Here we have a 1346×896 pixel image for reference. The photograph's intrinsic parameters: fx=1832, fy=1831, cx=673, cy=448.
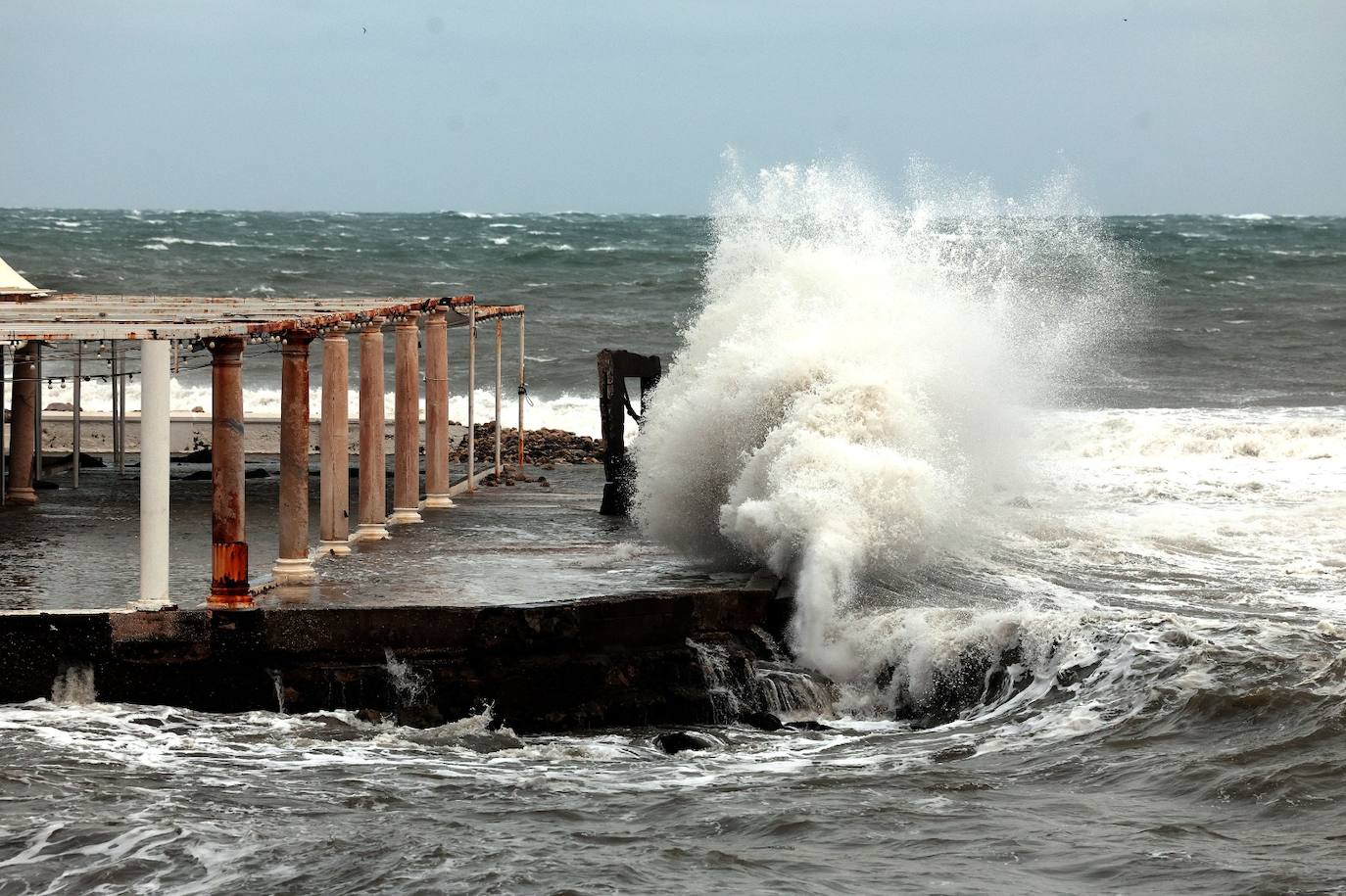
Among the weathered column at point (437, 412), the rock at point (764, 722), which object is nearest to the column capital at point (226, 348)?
the rock at point (764, 722)

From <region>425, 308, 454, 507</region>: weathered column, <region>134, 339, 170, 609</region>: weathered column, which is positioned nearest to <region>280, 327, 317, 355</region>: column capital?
<region>134, 339, 170, 609</region>: weathered column

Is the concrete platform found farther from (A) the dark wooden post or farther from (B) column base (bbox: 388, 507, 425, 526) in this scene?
(A) the dark wooden post

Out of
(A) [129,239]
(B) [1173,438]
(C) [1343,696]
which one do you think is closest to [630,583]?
(C) [1343,696]

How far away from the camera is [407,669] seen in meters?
12.6

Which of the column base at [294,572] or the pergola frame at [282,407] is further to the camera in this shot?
the column base at [294,572]

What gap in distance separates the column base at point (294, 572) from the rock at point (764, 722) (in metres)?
3.55

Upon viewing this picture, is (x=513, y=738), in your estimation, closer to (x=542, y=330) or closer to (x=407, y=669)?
(x=407, y=669)

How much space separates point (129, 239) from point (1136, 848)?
6788 centimetres

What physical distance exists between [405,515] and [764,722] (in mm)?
6566

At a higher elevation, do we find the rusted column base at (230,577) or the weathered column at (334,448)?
the weathered column at (334,448)

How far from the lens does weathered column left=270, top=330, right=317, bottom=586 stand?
1400 centimetres

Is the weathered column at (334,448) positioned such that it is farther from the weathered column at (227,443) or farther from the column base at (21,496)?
the column base at (21,496)

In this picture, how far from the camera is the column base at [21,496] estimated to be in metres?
20.0

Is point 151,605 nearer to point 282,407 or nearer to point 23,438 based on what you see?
point 282,407
